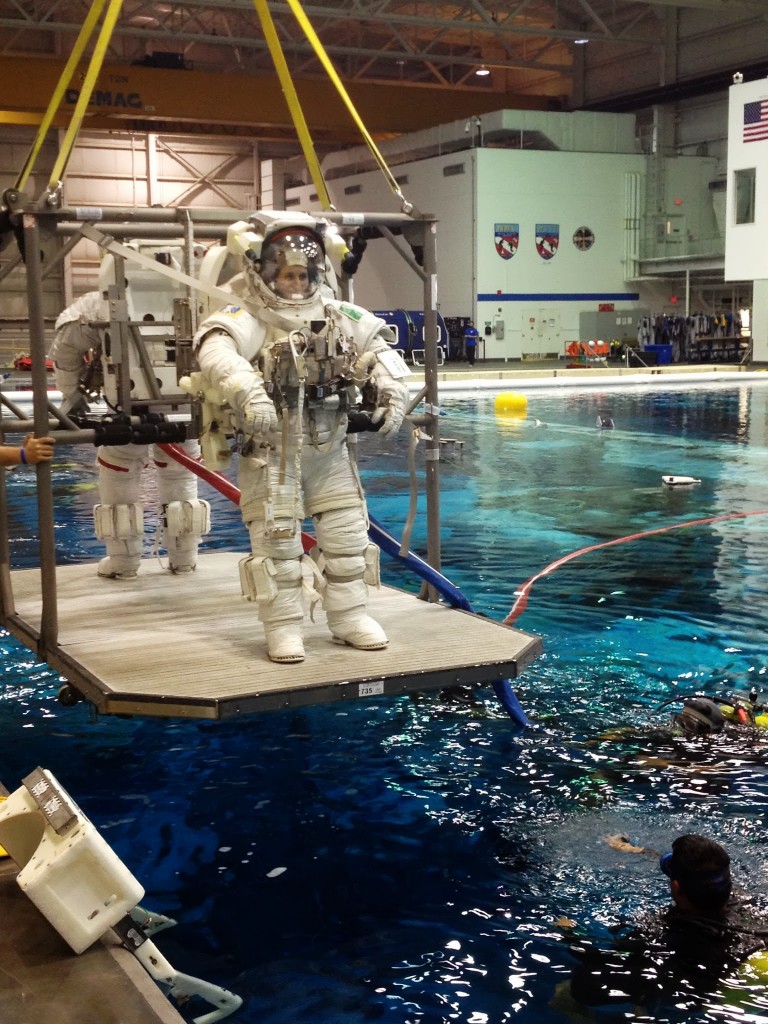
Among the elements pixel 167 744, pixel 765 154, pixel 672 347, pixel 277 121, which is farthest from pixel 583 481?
pixel 277 121

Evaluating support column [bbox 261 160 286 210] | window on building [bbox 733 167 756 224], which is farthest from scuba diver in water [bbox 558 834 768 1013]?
support column [bbox 261 160 286 210]

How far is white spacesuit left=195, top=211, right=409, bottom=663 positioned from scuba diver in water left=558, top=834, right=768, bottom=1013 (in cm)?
168

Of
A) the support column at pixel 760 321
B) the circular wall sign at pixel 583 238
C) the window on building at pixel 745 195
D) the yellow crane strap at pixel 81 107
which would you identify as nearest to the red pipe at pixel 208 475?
the yellow crane strap at pixel 81 107

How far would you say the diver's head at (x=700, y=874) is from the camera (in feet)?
11.9

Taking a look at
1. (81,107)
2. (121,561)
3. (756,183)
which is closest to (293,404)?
(81,107)

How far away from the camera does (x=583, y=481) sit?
543 inches

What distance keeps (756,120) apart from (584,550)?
69.9 feet

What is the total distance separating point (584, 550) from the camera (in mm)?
9883

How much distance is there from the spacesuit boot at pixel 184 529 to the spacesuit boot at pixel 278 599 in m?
1.76

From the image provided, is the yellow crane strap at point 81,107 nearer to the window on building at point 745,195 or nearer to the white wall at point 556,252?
the window on building at point 745,195

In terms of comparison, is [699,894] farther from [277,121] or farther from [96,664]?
[277,121]

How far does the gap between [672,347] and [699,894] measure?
3087cm

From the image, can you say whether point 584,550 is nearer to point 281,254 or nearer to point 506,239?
point 281,254

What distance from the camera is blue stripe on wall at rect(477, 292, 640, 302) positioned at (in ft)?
112
